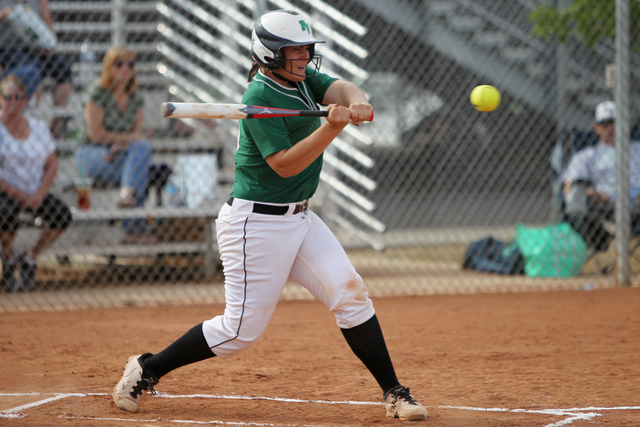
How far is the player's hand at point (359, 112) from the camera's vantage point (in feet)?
9.45

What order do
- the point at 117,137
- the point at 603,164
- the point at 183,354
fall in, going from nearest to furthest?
the point at 183,354 < the point at 117,137 < the point at 603,164

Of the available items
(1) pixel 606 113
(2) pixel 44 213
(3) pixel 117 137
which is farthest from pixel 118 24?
(1) pixel 606 113

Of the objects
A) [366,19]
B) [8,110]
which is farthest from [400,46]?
[8,110]

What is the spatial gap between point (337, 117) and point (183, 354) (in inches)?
54.9

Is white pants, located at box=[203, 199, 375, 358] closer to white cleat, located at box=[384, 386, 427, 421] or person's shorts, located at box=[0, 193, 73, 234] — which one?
white cleat, located at box=[384, 386, 427, 421]

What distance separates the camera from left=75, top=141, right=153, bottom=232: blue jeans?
7125mm

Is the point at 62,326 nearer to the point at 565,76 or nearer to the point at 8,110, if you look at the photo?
the point at 8,110

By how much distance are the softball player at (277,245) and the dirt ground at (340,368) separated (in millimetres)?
282

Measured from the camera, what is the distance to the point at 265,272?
3.12 metres

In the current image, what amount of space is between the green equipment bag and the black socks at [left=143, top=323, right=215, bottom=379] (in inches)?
206

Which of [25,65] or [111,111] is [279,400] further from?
[25,65]

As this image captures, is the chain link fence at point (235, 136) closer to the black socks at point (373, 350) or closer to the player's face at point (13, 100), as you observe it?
the player's face at point (13, 100)

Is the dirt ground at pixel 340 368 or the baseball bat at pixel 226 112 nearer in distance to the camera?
the baseball bat at pixel 226 112

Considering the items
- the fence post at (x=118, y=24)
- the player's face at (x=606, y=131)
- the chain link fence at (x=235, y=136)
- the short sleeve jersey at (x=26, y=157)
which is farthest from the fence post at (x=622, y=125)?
the fence post at (x=118, y=24)
